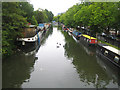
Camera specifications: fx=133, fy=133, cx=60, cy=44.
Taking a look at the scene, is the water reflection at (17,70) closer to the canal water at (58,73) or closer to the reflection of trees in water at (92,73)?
the canal water at (58,73)

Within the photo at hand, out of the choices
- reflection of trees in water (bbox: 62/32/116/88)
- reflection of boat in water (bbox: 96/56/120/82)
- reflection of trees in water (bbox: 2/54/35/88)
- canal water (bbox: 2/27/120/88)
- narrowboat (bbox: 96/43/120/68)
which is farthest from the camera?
narrowboat (bbox: 96/43/120/68)

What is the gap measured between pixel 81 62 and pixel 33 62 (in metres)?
7.23

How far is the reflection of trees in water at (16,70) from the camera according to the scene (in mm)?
13414

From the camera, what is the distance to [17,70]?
1658cm

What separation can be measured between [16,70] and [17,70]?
12 centimetres

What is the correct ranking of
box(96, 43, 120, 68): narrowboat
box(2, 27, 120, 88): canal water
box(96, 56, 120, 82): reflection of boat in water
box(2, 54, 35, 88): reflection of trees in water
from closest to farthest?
1. box(2, 27, 120, 88): canal water
2. box(2, 54, 35, 88): reflection of trees in water
3. box(96, 56, 120, 82): reflection of boat in water
4. box(96, 43, 120, 68): narrowboat

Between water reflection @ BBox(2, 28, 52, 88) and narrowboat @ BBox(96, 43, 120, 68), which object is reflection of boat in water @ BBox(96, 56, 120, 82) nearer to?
narrowboat @ BBox(96, 43, 120, 68)

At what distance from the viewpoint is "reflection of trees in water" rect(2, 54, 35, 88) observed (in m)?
13.4

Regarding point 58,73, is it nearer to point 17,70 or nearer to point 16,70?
point 17,70

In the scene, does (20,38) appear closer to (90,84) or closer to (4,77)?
(4,77)

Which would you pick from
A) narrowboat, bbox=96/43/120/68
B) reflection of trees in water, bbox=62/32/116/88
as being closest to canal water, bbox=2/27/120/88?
reflection of trees in water, bbox=62/32/116/88

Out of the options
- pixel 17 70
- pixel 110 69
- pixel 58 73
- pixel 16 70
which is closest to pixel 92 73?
pixel 110 69

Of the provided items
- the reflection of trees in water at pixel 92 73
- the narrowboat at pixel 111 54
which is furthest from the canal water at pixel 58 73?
the narrowboat at pixel 111 54

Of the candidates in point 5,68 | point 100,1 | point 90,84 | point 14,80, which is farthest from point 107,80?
point 100,1
